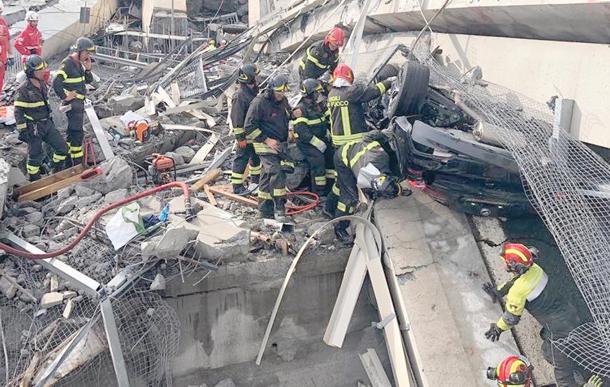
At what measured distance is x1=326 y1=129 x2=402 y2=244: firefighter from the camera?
21.4 ft

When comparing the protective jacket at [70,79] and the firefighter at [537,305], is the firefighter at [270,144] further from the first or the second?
the firefighter at [537,305]

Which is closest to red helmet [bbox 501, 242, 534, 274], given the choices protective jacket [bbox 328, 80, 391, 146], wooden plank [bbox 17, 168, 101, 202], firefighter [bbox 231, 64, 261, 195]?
protective jacket [bbox 328, 80, 391, 146]

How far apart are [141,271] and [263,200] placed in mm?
1821

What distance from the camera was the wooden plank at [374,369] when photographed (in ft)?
22.5

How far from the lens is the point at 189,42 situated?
45.8 feet

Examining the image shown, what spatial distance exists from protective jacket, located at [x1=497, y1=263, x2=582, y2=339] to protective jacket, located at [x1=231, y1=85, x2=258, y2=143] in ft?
12.0

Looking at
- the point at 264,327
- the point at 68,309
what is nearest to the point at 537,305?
the point at 264,327

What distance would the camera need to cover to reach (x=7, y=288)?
20.4 feet

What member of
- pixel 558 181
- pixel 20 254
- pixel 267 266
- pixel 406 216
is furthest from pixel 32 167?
pixel 558 181

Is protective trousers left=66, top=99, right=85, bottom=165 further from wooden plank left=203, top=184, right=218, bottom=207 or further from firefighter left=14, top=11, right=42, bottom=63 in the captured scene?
firefighter left=14, top=11, right=42, bottom=63

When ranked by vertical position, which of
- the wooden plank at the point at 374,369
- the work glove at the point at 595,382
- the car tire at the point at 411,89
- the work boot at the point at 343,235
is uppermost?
the car tire at the point at 411,89

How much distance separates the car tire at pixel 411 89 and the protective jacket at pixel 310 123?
1.07 m

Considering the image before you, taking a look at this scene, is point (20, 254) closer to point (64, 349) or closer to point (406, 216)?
point (64, 349)

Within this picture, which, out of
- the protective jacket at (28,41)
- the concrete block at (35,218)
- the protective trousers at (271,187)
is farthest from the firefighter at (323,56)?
the protective jacket at (28,41)
